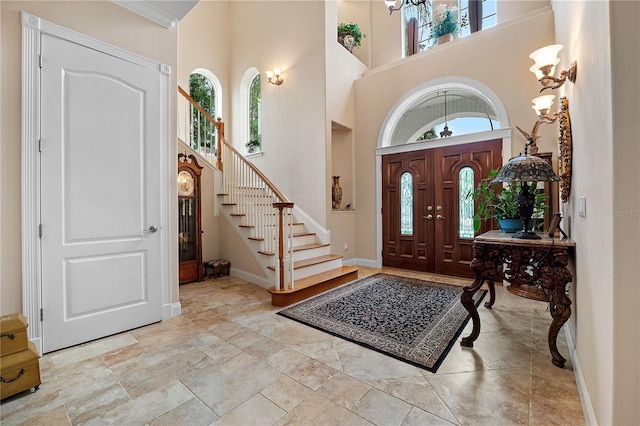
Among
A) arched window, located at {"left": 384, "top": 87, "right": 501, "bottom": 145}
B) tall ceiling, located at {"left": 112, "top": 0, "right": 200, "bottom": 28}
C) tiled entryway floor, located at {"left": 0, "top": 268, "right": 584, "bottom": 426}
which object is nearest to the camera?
tiled entryway floor, located at {"left": 0, "top": 268, "right": 584, "bottom": 426}

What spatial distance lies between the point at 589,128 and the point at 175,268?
139 inches

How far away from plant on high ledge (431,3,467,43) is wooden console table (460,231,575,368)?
4323 mm

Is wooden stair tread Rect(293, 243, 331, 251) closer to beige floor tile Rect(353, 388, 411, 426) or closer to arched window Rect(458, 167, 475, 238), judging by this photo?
arched window Rect(458, 167, 475, 238)

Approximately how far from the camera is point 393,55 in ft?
19.2

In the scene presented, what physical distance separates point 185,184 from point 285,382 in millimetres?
3396

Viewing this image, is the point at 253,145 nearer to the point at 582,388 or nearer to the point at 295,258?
the point at 295,258

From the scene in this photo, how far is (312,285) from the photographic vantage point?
3.54m

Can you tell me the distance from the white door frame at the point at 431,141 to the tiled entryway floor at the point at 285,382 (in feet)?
8.77

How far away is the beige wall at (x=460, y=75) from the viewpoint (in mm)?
3795

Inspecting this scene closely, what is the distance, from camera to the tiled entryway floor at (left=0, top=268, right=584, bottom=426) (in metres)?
1.52

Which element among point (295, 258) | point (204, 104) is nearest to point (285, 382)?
point (295, 258)

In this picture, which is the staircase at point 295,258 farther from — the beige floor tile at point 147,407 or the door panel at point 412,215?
the beige floor tile at point 147,407

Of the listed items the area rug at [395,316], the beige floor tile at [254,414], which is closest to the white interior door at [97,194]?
the area rug at [395,316]

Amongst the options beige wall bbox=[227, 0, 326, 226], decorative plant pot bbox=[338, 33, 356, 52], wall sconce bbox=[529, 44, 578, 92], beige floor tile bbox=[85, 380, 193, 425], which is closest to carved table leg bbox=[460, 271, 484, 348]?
wall sconce bbox=[529, 44, 578, 92]
